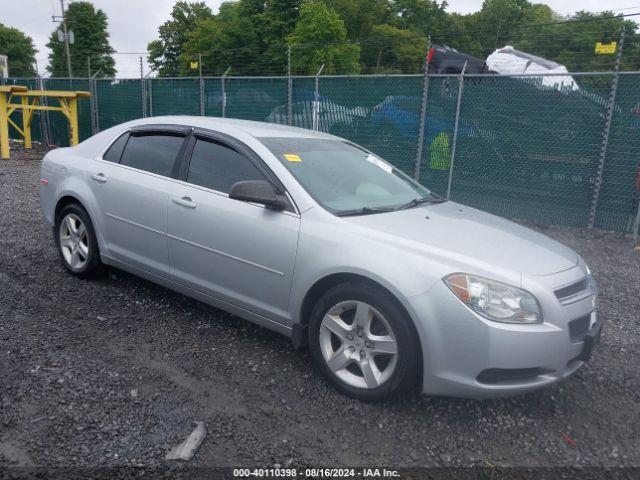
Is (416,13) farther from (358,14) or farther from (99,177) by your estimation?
(99,177)

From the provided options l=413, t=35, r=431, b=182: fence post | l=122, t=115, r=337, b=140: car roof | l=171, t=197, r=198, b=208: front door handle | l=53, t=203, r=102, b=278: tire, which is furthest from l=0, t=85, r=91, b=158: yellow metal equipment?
l=171, t=197, r=198, b=208: front door handle

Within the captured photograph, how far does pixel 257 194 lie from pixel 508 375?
1.77 meters

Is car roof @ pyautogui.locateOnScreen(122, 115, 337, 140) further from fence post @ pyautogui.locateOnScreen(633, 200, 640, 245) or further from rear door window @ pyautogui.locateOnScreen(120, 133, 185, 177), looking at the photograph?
fence post @ pyautogui.locateOnScreen(633, 200, 640, 245)

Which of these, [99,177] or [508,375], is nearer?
[508,375]

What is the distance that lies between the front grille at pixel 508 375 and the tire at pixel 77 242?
342 centimetres

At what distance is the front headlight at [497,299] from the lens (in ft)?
9.68

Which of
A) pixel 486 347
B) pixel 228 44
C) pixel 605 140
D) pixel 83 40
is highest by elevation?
pixel 83 40

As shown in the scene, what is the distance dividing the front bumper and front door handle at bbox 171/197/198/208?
1.80 m

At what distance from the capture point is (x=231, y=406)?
3240 mm

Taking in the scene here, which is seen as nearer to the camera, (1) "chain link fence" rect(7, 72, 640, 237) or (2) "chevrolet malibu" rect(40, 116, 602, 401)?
(2) "chevrolet malibu" rect(40, 116, 602, 401)

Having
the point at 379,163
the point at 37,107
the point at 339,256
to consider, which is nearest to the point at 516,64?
the point at 379,163

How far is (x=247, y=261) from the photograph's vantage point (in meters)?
3.73

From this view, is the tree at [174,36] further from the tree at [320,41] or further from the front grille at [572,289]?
the front grille at [572,289]

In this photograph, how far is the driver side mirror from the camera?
11.7 feet
